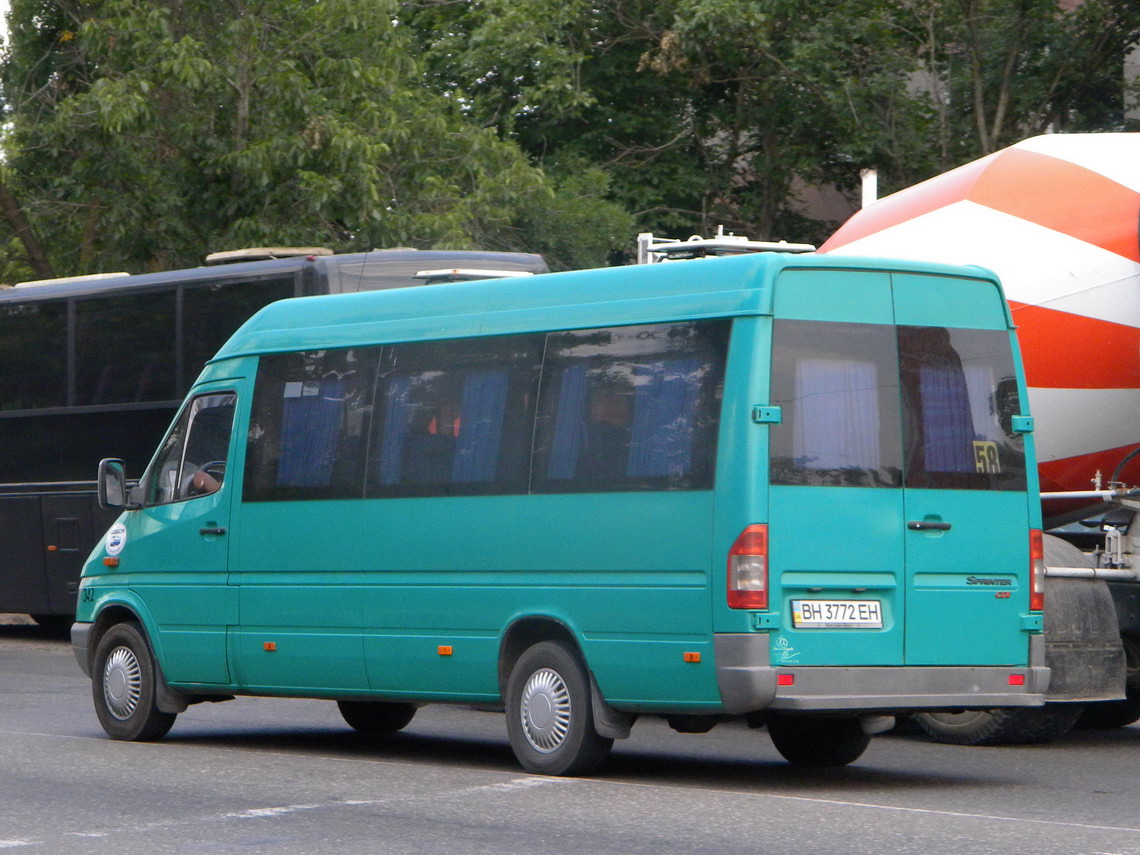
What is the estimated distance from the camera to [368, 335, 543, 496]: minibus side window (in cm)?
964

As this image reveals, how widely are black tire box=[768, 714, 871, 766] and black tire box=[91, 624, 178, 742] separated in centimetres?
364

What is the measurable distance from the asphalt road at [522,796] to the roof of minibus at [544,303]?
2.21m

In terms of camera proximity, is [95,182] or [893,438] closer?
[893,438]

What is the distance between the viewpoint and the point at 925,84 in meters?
28.0

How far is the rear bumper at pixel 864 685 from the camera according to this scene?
8.41 meters

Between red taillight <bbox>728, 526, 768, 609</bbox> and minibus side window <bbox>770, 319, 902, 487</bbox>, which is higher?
minibus side window <bbox>770, 319, 902, 487</bbox>

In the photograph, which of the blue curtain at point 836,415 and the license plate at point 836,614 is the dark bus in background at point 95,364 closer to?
the blue curtain at point 836,415

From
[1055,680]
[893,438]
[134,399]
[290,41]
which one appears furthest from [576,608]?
[290,41]

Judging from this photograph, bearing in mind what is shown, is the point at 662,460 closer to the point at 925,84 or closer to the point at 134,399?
the point at 134,399

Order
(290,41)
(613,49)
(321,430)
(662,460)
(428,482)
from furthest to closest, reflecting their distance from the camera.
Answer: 1. (613,49)
2. (290,41)
3. (321,430)
4. (428,482)
5. (662,460)

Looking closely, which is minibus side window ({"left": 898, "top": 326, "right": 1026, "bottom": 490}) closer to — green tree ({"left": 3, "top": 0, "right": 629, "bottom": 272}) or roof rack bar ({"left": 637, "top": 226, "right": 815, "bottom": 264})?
roof rack bar ({"left": 637, "top": 226, "right": 815, "bottom": 264})

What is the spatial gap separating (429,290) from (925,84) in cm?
1915

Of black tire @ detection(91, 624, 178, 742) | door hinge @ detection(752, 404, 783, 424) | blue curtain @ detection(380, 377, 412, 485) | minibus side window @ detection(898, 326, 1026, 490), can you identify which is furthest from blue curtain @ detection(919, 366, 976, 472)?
black tire @ detection(91, 624, 178, 742)

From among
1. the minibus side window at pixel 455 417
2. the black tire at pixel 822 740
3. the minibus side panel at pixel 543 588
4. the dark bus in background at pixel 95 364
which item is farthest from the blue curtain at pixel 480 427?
the dark bus in background at pixel 95 364
